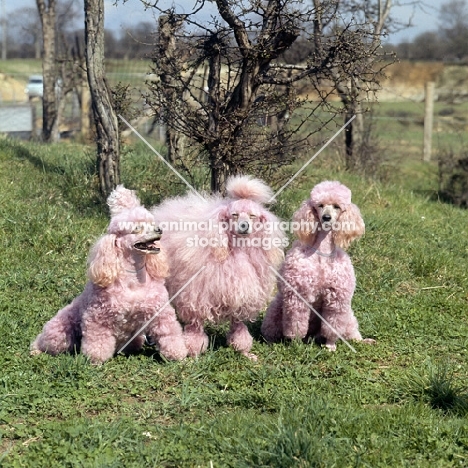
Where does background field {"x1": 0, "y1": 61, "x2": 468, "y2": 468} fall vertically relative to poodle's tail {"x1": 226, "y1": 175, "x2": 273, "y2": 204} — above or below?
below

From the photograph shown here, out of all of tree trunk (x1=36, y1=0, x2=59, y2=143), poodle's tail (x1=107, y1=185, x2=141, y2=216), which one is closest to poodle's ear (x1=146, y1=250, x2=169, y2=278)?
poodle's tail (x1=107, y1=185, x2=141, y2=216)

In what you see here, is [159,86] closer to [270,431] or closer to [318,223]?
[318,223]

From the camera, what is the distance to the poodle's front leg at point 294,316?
530cm

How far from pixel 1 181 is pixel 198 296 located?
4.53m

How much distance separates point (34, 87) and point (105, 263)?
1334 inches

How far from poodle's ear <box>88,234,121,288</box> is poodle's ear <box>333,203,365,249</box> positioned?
157cm

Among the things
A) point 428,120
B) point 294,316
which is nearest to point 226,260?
point 294,316

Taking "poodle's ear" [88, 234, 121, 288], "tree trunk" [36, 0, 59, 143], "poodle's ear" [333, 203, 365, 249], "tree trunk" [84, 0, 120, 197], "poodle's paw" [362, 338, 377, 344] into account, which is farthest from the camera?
"tree trunk" [36, 0, 59, 143]

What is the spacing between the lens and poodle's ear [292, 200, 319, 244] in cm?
523

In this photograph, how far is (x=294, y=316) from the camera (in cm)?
532

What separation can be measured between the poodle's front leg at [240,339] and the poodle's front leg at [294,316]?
1.07 feet

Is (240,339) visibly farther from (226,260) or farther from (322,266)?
(322,266)

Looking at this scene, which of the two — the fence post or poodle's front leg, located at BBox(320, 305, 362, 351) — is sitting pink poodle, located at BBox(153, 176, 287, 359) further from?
the fence post

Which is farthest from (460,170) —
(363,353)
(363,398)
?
(363,398)
